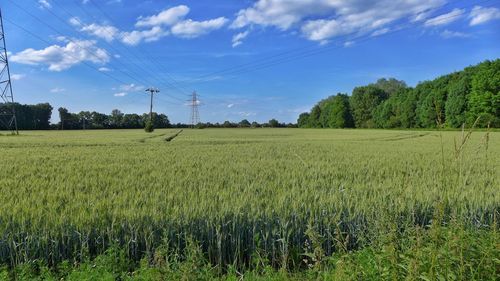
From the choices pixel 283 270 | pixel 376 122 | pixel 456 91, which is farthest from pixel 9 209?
pixel 376 122

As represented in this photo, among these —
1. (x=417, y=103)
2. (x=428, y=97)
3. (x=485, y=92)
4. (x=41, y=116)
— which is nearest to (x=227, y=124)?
(x=41, y=116)

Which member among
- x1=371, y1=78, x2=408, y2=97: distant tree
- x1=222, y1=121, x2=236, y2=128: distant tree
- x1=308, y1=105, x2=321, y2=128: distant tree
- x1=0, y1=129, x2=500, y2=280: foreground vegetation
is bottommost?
x1=0, y1=129, x2=500, y2=280: foreground vegetation

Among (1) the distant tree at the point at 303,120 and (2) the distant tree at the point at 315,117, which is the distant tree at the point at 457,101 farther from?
(1) the distant tree at the point at 303,120

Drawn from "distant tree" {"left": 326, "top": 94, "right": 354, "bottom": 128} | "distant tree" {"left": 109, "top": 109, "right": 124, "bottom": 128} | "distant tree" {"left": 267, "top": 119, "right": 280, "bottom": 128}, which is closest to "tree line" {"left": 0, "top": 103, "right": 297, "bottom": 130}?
"distant tree" {"left": 109, "top": 109, "right": 124, "bottom": 128}

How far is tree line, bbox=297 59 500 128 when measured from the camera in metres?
78.6

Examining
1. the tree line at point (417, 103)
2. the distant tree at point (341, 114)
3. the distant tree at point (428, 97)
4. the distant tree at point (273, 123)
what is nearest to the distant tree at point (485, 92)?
the tree line at point (417, 103)

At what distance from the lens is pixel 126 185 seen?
30.2 feet

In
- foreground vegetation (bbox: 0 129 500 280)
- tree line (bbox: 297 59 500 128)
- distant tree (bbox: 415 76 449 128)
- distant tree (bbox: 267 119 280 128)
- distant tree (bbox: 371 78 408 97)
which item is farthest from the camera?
distant tree (bbox: 267 119 280 128)

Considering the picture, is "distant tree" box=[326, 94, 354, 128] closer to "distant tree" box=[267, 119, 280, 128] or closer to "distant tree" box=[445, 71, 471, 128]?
"distant tree" box=[267, 119, 280, 128]

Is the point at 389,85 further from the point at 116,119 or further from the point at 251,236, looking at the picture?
the point at 251,236

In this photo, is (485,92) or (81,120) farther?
(81,120)

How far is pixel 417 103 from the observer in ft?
333

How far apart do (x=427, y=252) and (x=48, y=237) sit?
15.5 feet

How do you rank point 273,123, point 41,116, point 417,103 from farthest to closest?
point 273,123 → point 41,116 → point 417,103
